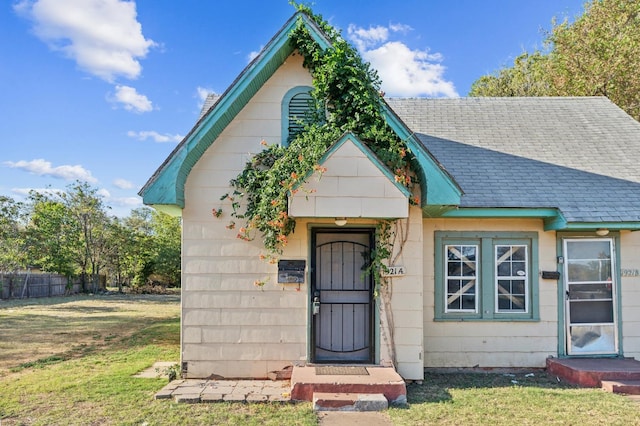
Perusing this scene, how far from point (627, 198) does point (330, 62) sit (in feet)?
19.3

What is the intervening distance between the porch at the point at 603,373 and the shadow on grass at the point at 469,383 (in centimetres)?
17

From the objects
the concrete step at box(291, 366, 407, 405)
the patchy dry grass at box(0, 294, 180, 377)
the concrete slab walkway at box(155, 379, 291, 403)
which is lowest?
the patchy dry grass at box(0, 294, 180, 377)

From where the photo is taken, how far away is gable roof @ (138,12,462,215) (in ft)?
21.8

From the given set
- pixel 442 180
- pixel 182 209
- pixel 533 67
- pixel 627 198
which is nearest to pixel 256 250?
pixel 182 209

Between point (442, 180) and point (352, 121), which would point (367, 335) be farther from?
point (352, 121)

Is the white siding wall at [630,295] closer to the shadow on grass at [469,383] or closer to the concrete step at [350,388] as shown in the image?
the shadow on grass at [469,383]

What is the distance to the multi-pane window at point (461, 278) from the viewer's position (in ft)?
26.5

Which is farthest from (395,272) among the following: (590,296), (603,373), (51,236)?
(51,236)

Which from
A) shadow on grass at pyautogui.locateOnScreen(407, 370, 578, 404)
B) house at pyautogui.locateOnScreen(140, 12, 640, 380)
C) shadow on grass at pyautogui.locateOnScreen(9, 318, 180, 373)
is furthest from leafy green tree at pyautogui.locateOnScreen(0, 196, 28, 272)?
shadow on grass at pyautogui.locateOnScreen(407, 370, 578, 404)

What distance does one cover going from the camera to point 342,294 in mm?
7641

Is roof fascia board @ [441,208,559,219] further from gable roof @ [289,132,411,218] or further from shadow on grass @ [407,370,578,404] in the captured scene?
shadow on grass @ [407,370,578,404]

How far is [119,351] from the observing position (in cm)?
952

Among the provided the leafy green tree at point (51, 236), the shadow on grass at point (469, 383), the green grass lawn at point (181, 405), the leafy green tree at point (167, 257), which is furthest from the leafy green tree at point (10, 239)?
the shadow on grass at point (469, 383)

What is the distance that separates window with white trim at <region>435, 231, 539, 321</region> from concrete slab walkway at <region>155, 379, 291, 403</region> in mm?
3200
